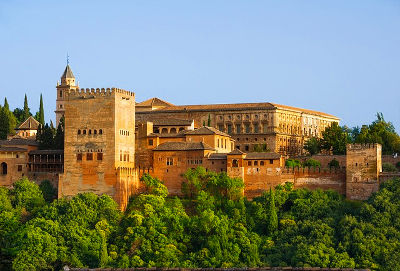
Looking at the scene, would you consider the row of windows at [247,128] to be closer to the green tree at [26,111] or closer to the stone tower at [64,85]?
the stone tower at [64,85]

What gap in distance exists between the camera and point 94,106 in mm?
70188

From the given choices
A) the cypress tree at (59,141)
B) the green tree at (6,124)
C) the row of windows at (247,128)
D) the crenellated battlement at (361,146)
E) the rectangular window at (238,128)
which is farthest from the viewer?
the green tree at (6,124)

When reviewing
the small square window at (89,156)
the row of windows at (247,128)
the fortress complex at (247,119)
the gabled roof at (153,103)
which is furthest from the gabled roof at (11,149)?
the row of windows at (247,128)

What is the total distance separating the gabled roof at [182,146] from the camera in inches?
2773

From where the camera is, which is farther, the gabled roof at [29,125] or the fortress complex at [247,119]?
the gabled roof at [29,125]

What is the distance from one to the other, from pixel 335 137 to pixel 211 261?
2670 cm

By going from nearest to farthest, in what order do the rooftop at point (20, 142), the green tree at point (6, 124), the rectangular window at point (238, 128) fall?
the rooftop at point (20, 142) → the rectangular window at point (238, 128) → the green tree at point (6, 124)

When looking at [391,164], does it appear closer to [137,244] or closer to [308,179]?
[308,179]

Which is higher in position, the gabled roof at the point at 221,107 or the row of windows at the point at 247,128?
the gabled roof at the point at 221,107

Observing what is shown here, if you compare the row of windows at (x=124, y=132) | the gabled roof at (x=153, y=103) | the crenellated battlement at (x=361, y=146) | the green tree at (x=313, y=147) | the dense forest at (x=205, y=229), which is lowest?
the dense forest at (x=205, y=229)

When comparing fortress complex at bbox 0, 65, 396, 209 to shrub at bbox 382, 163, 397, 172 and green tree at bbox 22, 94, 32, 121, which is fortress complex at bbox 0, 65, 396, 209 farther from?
green tree at bbox 22, 94, 32, 121

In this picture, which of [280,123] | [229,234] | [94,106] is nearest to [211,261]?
[229,234]

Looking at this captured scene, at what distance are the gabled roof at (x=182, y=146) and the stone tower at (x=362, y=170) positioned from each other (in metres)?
10.1

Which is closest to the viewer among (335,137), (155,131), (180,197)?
(180,197)
